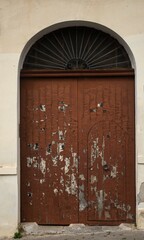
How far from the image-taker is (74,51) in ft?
24.5

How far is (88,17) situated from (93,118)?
5.36 ft

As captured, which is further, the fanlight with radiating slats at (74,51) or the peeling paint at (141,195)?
the fanlight with radiating slats at (74,51)

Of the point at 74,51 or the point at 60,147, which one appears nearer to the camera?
the point at 60,147

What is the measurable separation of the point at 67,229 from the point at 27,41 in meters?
3.11

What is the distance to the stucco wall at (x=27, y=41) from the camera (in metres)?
7.06

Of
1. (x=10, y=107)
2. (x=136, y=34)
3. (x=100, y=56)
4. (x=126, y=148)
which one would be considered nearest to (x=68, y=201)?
(x=126, y=148)

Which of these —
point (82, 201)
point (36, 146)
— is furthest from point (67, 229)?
point (36, 146)

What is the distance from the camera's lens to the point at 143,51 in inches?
278

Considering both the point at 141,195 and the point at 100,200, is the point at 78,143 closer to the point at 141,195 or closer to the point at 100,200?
the point at 100,200

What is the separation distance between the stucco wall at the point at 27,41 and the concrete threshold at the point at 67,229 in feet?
0.92

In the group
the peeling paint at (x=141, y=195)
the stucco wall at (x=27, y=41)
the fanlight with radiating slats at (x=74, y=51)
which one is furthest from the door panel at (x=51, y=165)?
the peeling paint at (x=141, y=195)

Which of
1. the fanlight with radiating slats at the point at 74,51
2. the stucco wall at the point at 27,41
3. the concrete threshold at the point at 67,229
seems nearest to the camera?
the stucco wall at the point at 27,41

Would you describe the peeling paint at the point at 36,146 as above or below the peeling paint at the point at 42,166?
above

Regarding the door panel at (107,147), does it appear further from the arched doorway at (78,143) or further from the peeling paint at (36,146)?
the peeling paint at (36,146)
